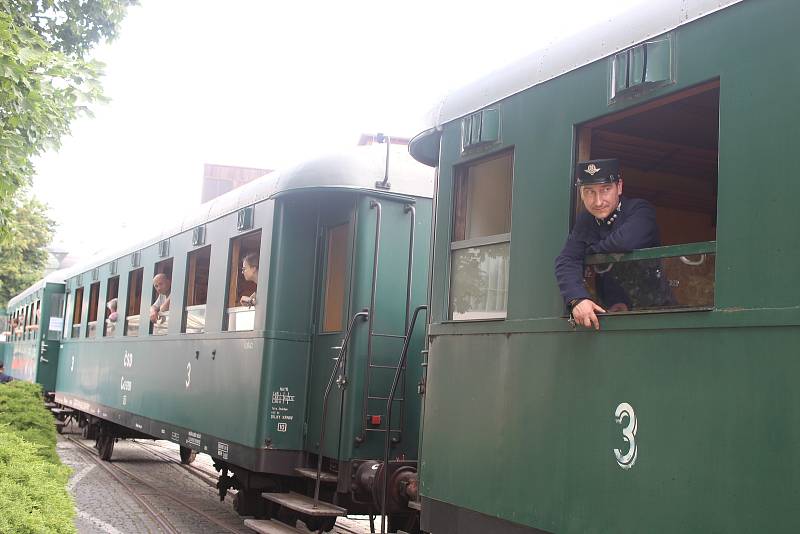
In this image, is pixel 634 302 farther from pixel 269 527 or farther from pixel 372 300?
pixel 269 527

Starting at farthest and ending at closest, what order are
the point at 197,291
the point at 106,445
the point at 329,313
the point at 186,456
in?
the point at 106,445 < the point at 186,456 < the point at 197,291 < the point at 329,313

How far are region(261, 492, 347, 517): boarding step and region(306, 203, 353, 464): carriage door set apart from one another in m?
0.39

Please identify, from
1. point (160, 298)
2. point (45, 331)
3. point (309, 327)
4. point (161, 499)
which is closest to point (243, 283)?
point (309, 327)

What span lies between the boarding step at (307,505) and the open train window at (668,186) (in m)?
3.09

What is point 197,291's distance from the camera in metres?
9.57

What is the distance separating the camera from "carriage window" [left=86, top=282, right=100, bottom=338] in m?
15.0

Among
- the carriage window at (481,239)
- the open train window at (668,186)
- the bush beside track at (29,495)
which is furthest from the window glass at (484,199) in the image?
the bush beside track at (29,495)

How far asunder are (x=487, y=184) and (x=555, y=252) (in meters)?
0.85

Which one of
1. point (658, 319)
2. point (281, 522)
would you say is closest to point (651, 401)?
point (658, 319)

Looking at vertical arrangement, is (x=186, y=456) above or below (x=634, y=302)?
below

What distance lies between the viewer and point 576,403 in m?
3.78

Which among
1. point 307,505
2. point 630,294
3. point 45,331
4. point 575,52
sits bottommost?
point 307,505

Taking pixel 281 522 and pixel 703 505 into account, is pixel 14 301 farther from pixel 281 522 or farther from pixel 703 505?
pixel 703 505

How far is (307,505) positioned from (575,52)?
13.6ft
